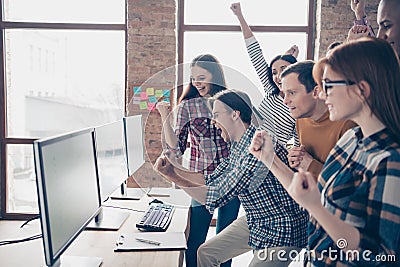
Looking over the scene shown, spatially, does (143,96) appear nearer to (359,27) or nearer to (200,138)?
(200,138)

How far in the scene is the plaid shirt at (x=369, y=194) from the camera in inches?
40.6

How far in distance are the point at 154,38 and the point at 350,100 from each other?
286cm

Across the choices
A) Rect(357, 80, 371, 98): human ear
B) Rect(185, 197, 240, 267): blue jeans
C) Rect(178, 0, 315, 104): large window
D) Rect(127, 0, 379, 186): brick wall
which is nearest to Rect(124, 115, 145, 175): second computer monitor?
Rect(185, 197, 240, 267): blue jeans

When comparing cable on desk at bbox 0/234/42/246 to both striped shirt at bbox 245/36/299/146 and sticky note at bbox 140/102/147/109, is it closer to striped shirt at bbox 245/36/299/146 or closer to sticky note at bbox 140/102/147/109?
striped shirt at bbox 245/36/299/146

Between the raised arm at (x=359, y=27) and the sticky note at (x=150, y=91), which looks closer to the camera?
the raised arm at (x=359, y=27)

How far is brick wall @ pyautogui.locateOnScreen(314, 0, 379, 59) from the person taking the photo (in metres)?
Answer: 3.69

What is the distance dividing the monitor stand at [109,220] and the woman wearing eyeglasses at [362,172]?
1.05 metres

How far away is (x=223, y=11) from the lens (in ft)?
13.0

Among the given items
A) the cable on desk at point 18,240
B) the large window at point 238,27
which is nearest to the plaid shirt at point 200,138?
the cable on desk at point 18,240

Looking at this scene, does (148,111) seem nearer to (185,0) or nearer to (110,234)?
(185,0)

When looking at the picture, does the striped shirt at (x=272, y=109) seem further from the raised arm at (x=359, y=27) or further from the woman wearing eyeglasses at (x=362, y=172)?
the woman wearing eyeglasses at (x=362, y=172)

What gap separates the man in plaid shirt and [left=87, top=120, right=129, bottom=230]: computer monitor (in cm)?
29

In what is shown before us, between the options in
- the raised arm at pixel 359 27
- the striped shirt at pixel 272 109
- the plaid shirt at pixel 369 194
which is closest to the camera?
the plaid shirt at pixel 369 194

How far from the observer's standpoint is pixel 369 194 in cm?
106
